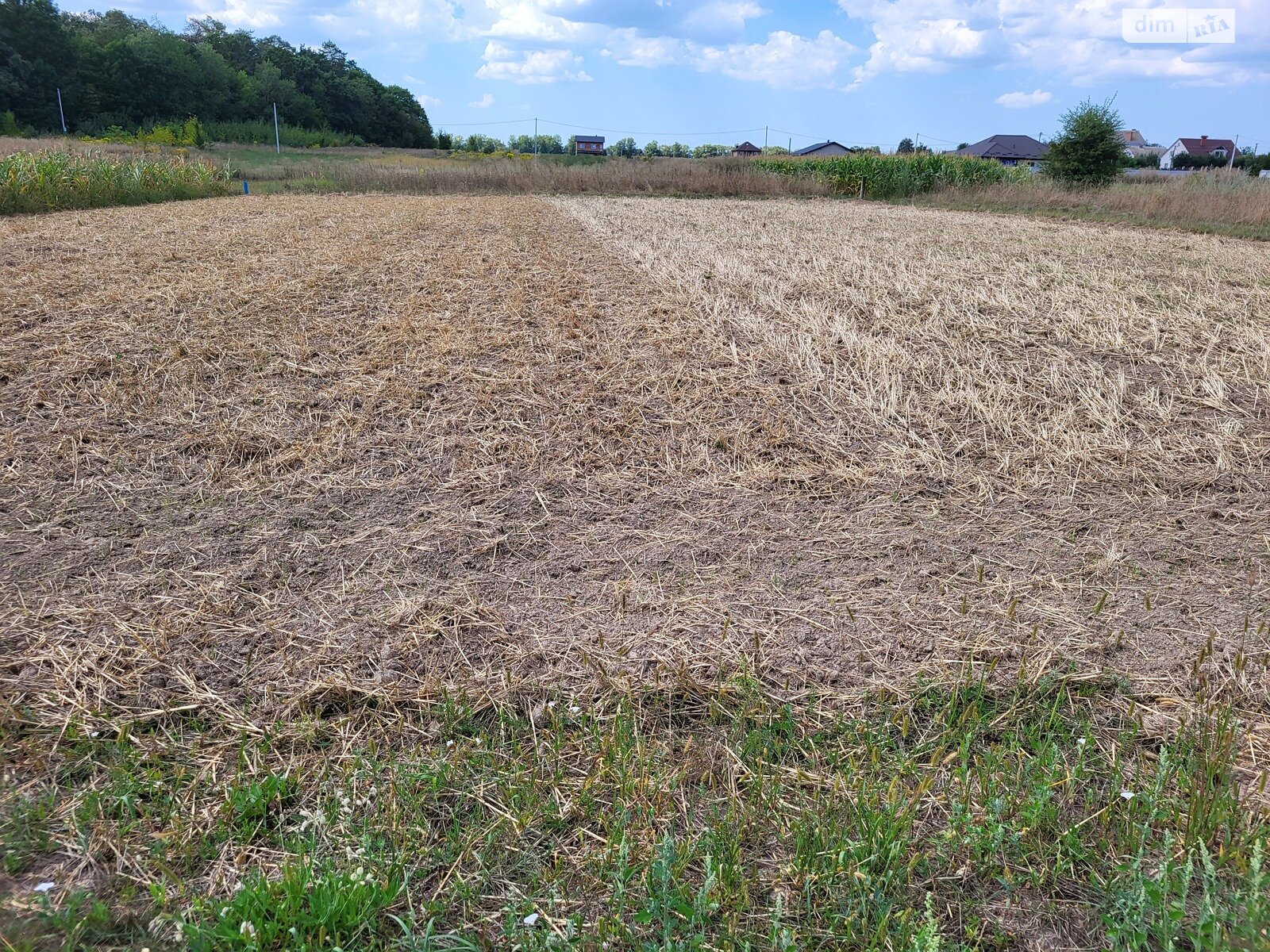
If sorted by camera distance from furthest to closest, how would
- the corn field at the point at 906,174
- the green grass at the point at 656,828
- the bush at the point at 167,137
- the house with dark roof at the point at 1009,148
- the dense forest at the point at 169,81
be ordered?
1. the house with dark roof at the point at 1009,148
2. the dense forest at the point at 169,81
3. the bush at the point at 167,137
4. the corn field at the point at 906,174
5. the green grass at the point at 656,828

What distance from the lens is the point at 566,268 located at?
9.97m

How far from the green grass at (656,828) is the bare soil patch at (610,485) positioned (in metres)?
0.25

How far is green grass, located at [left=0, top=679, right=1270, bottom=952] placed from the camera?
1817 mm

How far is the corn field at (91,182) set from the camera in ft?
47.0

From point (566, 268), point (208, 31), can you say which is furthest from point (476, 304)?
point (208, 31)

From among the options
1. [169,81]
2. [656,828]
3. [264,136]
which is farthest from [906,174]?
[169,81]

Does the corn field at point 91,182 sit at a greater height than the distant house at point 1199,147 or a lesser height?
lesser

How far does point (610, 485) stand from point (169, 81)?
5853 cm

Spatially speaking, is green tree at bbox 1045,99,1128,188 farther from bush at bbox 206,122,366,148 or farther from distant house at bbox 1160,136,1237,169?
distant house at bbox 1160,136,1237,169

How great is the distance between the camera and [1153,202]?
18.0 meters

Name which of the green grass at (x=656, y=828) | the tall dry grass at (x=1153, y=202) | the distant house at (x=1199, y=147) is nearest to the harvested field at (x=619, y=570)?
the green grass at (x=656, y=828)

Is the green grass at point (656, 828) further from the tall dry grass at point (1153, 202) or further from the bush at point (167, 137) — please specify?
the bush at point (167, 137)

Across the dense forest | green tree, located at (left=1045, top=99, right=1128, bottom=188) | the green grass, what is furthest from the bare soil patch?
the dense forest

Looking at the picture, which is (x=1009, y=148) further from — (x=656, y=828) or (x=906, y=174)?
(x=656, y=828)
